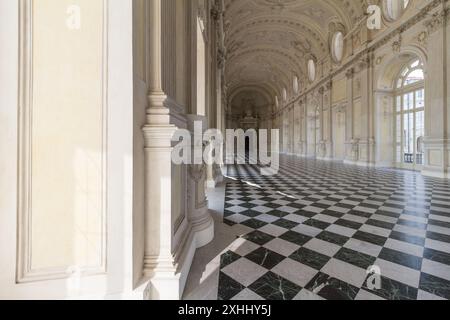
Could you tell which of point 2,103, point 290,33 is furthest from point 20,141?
point 290,33

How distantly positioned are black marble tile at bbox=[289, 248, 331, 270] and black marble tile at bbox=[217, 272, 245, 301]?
32.1 inches

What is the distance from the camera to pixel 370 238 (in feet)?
9.76

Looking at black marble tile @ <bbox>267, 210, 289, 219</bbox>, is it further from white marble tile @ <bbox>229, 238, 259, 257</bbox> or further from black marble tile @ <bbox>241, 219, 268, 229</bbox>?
white marble tile @ <bbox>229, 238, 259, 257</bbox>

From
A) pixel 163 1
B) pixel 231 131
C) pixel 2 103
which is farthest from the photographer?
pixel 231 131

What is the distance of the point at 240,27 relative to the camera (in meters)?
17.2

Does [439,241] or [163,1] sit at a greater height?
[163,1]

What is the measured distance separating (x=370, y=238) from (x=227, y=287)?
217cm

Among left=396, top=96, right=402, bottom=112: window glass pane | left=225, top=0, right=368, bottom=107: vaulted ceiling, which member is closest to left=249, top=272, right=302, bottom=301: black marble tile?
left=396, top=96, right=402, bottom=112: window glass pane

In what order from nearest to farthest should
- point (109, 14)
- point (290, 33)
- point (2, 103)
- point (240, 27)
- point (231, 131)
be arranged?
1. point (2, 103)
2. point (109, 14)
3. point (240, 27)
4. point (290, 33)
5. point (231, 131)

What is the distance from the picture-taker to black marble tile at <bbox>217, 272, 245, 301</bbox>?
1865 millimetres

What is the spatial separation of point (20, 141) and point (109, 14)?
1130 mm

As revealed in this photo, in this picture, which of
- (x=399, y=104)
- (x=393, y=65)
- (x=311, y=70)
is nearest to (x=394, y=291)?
(x=399, y=104)

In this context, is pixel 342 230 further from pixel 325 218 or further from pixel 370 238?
pixel 325 218

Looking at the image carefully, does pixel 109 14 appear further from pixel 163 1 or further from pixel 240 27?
pixel 240 27
